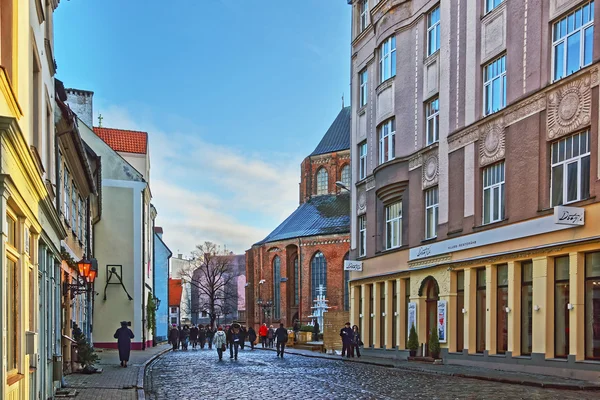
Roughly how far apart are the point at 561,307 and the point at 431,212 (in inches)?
346

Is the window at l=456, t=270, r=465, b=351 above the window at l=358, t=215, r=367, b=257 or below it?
below

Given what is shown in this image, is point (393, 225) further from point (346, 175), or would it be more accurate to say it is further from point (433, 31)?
point (346, 175)

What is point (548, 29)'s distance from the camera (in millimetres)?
20609

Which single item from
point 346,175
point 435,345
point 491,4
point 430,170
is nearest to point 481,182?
point 430,170

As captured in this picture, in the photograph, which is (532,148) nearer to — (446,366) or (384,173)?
(446,366)

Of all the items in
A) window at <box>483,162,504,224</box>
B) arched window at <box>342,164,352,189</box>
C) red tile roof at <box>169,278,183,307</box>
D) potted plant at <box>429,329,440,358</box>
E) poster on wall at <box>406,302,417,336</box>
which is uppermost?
arched window at <box>342,164,352,189</box>

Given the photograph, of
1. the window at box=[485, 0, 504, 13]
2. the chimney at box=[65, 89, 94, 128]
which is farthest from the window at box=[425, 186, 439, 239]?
the chimney at box=[65, 89, 94, 128]

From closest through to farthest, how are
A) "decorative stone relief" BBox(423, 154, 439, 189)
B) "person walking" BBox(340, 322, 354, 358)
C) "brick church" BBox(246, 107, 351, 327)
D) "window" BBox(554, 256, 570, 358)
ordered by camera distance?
"window" BBox(554, 256, 570, 358) → "decorative stone relief" BBox(423, 154, 439, 189) → "person walking" BBox(340, 322, 354, 358) → "brick church" BBox(246, 107, 351, 327)

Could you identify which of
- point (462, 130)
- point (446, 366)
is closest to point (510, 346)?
point (446, 366)

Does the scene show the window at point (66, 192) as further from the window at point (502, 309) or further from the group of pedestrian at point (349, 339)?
the group of pedestrian at point (349, 339)

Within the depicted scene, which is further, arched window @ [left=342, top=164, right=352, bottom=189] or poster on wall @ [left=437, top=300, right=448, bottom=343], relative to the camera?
arched window @ [left=342, top=164, right=352, bottom=189]

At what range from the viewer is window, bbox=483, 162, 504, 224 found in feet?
75.2

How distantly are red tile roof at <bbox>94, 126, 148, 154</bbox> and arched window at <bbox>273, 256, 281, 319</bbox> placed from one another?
96.0 ft

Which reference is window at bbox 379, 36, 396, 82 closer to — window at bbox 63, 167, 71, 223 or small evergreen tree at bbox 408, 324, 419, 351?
small evergreen tree at bbox 408, 324, 419, 351
